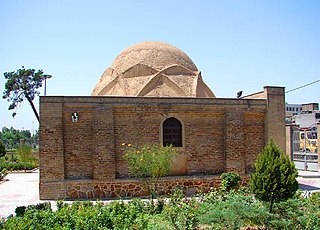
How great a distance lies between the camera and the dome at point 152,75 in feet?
55.4

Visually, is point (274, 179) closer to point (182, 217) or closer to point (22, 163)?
point (182, 217)

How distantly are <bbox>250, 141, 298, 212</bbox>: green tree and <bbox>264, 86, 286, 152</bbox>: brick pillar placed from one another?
23.0ft

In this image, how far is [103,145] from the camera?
13.5 metres

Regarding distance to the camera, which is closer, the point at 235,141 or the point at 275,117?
the point at 235,141

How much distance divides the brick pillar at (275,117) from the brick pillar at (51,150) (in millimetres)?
9244

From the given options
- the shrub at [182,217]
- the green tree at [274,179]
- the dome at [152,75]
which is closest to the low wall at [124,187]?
the dome at [152,75]

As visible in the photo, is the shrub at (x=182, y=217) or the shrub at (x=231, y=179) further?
the shrub at (x=231, y=179)

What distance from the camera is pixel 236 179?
1402 centimetres

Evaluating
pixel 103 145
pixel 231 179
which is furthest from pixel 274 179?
pixel 103 145

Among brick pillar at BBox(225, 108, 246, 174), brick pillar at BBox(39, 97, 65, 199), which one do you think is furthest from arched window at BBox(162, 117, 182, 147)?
brick pillar at BBox(39, 97, 65, 199)

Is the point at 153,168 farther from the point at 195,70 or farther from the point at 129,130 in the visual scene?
the point at 195,70

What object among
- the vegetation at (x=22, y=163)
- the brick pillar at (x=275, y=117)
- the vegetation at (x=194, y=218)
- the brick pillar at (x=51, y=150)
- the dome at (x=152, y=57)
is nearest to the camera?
the vegetation at (x=194, y=218)

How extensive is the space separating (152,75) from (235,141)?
18.2 feet

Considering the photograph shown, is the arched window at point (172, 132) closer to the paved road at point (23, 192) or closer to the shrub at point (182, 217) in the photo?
the paved road at point (23, 192)
